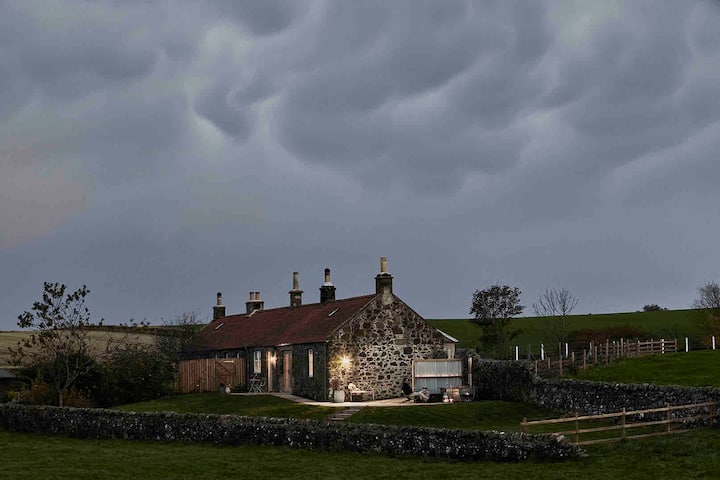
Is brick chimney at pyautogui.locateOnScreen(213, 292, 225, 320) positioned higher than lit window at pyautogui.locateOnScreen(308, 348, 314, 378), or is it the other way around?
brick chimney at pyautogui.locateOnScreen(213, 292, 225, 320)

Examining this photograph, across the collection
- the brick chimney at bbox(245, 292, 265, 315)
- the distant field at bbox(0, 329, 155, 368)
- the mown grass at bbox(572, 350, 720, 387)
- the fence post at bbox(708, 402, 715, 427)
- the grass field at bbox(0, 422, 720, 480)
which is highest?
the brick chimney at bbox(245, 292, 265, 315)

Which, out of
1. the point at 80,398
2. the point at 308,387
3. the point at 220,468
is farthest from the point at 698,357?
the point at 220,468

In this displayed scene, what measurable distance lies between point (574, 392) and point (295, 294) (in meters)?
22.9

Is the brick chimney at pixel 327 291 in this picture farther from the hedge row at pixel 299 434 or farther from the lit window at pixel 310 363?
the hedge row at pixel 299 434

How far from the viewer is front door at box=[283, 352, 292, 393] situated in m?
52.5

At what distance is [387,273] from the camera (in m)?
51.2

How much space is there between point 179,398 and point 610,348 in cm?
2697

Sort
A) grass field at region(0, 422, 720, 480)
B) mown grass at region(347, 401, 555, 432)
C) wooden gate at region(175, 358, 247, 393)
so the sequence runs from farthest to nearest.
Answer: wooden gate at region(175, 358, 247, 393) < mown grass at region(347, 401, 555, 432) < grass field at region(0, 422, 720, 480)

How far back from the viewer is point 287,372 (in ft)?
174

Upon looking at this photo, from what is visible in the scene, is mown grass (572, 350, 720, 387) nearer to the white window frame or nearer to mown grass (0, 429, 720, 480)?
the white window frame

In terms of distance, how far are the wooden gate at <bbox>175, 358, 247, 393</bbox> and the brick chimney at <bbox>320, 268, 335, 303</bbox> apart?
5.98 m

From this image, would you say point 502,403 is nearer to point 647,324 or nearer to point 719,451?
point 719,451

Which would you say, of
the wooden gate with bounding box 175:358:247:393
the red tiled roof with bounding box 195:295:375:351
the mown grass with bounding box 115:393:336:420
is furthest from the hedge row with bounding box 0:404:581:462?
the wooden gate with bounding box 175:358:247:393

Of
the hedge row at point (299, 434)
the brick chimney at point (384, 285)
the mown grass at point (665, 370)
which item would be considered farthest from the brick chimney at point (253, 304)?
the hedge row at point (299, 434)
